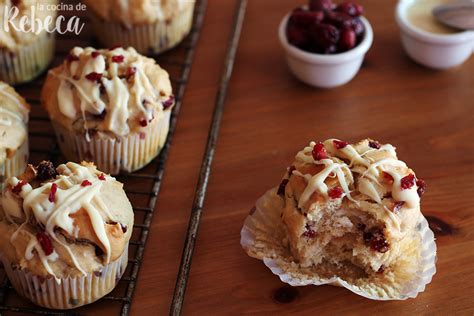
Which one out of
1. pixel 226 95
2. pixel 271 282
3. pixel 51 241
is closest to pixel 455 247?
pixel 271 282

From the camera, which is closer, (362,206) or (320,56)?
(362,206)

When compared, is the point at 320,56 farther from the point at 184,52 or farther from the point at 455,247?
the point at 455,247

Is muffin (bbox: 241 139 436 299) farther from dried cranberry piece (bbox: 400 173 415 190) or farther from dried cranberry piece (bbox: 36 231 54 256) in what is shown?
dried cranberry piece (bbox: 36 231 54 256)

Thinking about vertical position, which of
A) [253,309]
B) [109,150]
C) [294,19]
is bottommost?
[253,309]

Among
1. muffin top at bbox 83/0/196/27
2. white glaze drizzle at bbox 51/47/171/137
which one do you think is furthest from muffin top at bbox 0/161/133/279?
muffin top at bbox 83/0/196/27

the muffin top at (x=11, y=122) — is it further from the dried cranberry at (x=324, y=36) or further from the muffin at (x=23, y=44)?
the dried cranberry at (x=324, y=36)

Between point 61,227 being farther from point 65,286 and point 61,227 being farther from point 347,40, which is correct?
point 347,40

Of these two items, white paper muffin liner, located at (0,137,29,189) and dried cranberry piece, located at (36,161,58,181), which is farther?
white paper muffin liner, located at (0,137,29,189)
